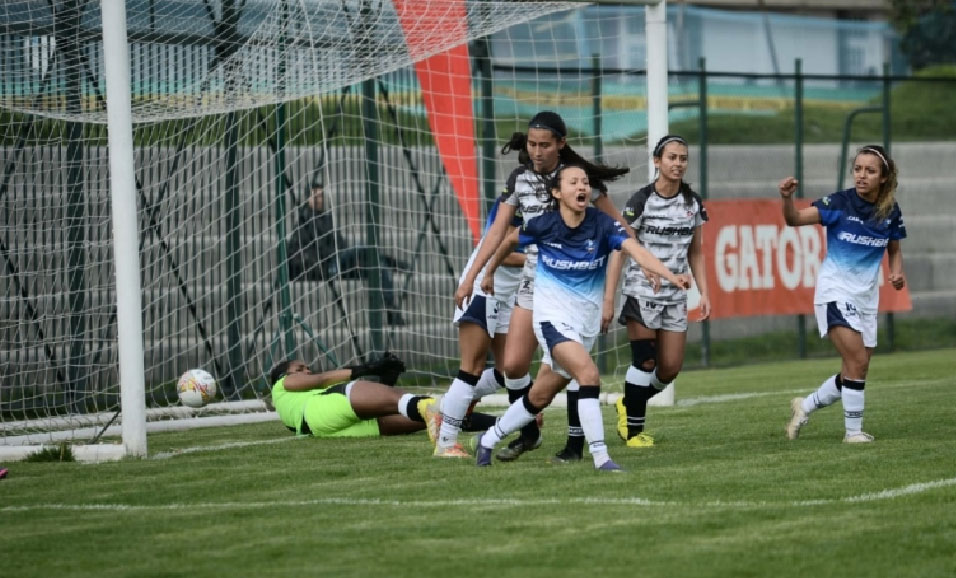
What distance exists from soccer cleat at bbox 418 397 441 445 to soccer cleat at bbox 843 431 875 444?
8.24 ft

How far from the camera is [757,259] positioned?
17.5 metres

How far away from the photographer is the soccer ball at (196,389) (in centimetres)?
1170

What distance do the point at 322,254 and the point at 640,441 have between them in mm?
6703

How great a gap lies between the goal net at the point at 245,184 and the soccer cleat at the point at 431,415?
2233 millimetres

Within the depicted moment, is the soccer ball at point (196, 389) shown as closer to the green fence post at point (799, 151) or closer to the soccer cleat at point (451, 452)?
the soccer cleat at point (451, 452)

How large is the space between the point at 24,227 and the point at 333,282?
12.9 ft

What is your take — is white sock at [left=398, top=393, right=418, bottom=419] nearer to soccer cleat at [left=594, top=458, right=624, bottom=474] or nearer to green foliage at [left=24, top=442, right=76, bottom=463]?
green foliage at [left=24, top=442, right=76, bottom=463]

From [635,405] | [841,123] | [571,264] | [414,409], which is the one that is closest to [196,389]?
[414,409]

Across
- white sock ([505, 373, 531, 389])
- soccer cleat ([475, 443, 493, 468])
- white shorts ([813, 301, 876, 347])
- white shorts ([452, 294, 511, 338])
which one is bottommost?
soccer cleat ([475, 443, 493, 468])

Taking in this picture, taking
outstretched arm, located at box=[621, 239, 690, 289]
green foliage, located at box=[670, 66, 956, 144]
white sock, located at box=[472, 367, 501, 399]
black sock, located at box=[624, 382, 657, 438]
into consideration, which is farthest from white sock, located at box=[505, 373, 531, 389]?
green foliage, located at box=[670, 66, 956, 144]

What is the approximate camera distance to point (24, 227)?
12508 mm

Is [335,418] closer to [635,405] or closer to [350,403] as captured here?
[350,403]

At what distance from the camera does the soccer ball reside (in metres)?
11.7

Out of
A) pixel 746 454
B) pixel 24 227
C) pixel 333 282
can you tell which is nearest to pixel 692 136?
pixel 333 282
